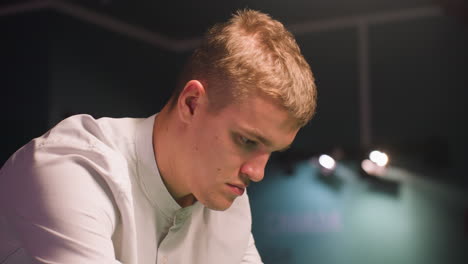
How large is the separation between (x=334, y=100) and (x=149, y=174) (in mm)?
4998

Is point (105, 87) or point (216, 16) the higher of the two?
point (216, 16)

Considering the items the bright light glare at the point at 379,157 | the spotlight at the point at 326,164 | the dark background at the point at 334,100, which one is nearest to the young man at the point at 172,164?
the dark background at the point at 334,100

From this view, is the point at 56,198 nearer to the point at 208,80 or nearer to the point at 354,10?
the point at 208,80

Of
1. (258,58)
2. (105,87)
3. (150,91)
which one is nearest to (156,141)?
(258,58)

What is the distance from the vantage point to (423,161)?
19.6ft

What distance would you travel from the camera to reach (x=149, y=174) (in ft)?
5.14

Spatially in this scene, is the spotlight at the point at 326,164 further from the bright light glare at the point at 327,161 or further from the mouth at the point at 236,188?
the mouth at the point at 236,188

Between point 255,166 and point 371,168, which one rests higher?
point 371,168

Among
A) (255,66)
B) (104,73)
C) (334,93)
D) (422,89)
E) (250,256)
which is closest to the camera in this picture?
(255,66)

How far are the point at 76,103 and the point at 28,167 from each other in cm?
445

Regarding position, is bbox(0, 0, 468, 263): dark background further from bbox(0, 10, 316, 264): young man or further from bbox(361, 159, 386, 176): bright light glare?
bbox(0, 10, 316, 264): young man

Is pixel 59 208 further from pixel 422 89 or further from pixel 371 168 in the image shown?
pixel 422 89

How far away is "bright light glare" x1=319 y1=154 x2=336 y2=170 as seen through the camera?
6.14 metres

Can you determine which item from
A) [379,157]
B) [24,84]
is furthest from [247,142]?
[379,157]
